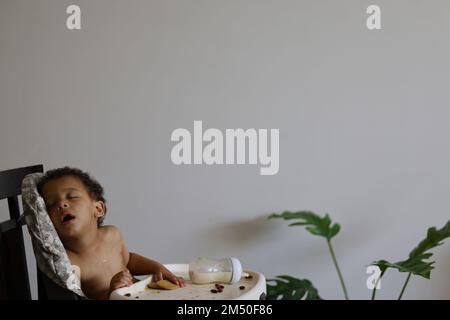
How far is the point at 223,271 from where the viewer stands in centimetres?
143

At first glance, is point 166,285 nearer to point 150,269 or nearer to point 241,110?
point 150,269

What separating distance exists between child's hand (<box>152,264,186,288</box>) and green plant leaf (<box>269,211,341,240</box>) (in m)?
0.66

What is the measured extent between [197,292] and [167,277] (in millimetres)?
93

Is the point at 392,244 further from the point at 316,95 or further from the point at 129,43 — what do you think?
the point at 129,43

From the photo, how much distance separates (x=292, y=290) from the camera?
2.05m

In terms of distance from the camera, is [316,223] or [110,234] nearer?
[110,234]

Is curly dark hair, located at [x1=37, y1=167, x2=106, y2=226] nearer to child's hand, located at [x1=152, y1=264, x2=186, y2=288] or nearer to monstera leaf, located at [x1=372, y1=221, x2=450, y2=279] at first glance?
child's hand, located at [x1=152, y1=264, x2=186, y2=288]

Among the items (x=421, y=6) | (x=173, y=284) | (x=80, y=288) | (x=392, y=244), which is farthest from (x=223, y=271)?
(x=421, y=6)

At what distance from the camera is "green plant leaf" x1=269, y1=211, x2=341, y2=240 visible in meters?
2.04

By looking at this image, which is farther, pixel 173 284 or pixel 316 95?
pixel 316 95

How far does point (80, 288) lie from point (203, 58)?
957 mm

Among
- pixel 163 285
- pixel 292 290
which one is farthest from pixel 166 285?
pixel 292 290

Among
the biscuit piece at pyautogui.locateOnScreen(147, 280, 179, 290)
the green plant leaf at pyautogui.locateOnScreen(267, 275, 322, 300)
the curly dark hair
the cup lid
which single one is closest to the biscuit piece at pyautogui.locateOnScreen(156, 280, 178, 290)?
the biscuit piece at pyautogui.locateOnScreen(147, 280, 179, 290)
